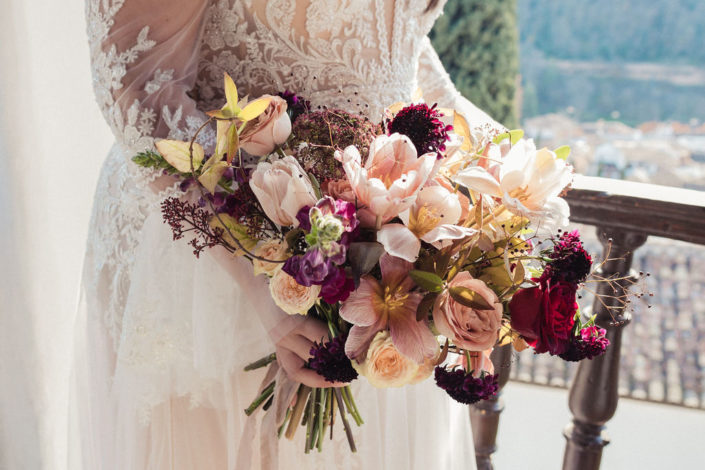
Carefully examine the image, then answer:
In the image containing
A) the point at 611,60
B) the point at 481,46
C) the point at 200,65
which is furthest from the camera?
the point at 611,60

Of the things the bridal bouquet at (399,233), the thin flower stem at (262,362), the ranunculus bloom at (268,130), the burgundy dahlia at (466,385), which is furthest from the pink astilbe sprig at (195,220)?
the burgundy dahlia at (466,385)

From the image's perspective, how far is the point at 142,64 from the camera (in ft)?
3.30

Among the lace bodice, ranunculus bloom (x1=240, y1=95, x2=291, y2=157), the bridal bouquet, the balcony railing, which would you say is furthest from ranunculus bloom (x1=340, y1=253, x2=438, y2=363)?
the balcony railing

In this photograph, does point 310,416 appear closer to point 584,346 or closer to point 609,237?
A: point 584,346

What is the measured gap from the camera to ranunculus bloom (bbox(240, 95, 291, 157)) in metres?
0.83

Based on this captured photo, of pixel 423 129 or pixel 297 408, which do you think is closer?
pixel 423 129

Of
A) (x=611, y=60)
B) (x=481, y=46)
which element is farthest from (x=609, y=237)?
(x=611, y=60)

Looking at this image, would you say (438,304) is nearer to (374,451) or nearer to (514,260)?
(514,260)

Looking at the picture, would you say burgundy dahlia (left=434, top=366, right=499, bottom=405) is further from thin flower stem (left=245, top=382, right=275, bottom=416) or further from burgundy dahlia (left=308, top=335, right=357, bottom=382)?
thin flower stem (left=245, top=382, right=275, bottom=416)

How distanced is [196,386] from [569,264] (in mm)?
617

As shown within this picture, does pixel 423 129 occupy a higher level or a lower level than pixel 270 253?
higher

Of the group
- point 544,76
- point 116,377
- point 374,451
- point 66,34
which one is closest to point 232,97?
point 116,377

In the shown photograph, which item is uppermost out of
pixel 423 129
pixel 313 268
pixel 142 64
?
pixel 142 64

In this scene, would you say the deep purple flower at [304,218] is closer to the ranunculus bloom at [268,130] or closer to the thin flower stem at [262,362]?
the ranunculus bloom at [268,130]
